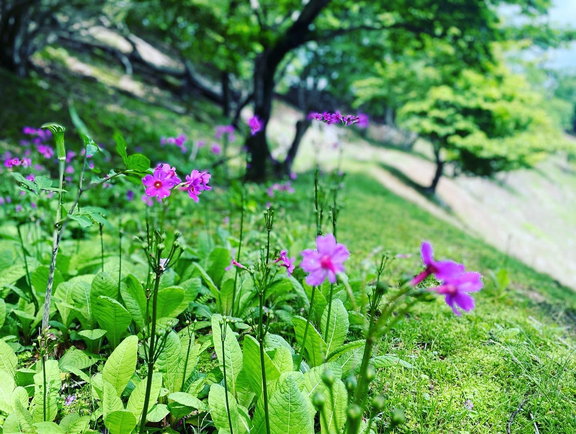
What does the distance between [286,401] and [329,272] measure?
0.63 metres

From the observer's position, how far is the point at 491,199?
22.9m

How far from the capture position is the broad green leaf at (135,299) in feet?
6.51

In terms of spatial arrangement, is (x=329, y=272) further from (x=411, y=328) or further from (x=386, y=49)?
(x=386, y=49)

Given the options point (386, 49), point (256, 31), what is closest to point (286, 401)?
point (256, 31)

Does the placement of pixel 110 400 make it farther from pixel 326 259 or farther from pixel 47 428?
pixel 326 259

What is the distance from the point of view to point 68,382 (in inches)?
68.7

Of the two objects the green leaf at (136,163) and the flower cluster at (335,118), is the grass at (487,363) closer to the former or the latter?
the flower cluster at (335,118)

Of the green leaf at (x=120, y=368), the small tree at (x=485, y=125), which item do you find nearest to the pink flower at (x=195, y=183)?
the green leaf at (x=120, y=368)

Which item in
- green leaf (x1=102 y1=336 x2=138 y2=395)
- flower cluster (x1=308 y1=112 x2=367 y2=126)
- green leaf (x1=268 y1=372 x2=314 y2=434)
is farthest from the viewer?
flower cluster (x1=308 y1=112 x2=367 y2=126)

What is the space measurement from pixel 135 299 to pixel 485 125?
50.4ft

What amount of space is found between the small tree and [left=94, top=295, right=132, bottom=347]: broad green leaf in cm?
1414

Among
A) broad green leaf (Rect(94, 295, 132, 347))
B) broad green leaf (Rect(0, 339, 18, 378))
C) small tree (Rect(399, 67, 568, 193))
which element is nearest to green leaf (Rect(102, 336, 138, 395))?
broad green leaf (Rect(94, 295, 132, 347))

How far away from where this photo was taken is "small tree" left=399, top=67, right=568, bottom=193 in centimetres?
1382

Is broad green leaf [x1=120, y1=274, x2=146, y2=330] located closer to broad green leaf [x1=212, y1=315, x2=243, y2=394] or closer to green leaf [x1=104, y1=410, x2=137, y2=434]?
broad green leaf [x1=212, y1=315, x2=243, y2=394]
